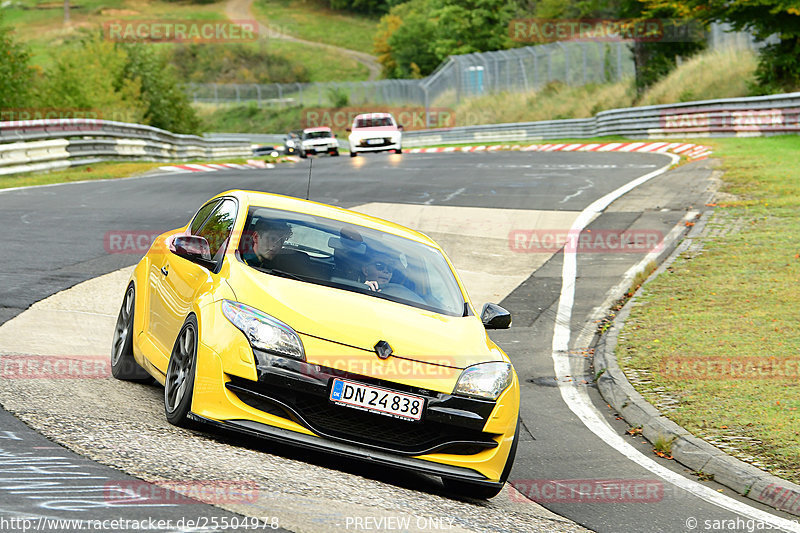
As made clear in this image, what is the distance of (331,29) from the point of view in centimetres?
15112

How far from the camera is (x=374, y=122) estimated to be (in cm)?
4169

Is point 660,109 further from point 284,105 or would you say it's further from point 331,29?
point 331,29

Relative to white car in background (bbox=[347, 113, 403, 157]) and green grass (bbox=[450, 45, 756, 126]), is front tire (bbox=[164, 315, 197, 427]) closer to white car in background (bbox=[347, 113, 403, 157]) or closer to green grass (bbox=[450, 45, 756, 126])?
white car in background (bbox=[347, 113, 403, 157])

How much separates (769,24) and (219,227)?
3256cm

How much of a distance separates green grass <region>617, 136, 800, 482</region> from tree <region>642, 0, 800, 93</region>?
61.4 feet

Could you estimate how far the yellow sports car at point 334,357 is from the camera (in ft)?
19.1

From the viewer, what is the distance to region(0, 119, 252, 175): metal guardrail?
946 inches

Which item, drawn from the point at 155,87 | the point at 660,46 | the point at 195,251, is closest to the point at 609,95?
the point at 660,46

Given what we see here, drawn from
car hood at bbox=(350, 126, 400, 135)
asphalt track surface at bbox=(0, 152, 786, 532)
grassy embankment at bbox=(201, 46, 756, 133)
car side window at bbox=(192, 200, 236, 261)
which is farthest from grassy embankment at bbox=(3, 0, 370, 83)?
car side window at bbox=(192, 200, 236, 261)

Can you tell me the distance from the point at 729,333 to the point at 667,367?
1197 mm

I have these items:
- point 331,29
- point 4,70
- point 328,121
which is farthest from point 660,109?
point 331,29

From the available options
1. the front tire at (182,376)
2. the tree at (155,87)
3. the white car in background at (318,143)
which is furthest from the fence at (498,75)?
the front tire at (182,376)

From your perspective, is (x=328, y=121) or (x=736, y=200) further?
(x=328, y=121)

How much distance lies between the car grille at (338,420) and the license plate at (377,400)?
0.12 ft
